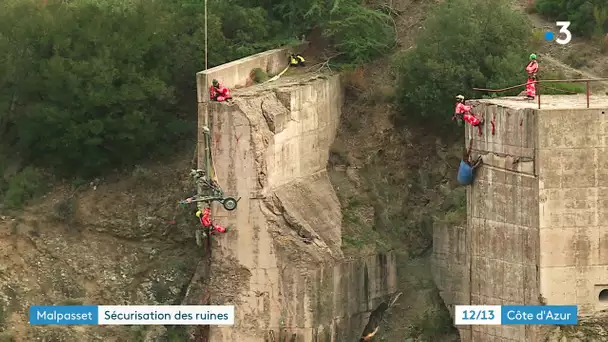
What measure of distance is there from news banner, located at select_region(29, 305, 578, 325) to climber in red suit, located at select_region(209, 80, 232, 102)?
449 cm

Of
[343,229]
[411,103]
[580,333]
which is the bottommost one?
[580,333]

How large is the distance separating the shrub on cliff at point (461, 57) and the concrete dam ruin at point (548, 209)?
497 centimetres

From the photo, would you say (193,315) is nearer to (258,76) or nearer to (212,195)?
(212,195)

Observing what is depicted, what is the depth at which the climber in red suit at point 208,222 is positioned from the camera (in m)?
37.5

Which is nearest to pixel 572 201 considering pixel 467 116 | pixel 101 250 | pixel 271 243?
pixel 467 116

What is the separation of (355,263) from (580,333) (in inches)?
239

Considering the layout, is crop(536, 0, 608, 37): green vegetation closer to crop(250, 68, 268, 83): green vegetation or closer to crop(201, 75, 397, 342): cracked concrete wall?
crop(250, 68, 268, 83): green vegetation

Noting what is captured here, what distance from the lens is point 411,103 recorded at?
4284 centimetres

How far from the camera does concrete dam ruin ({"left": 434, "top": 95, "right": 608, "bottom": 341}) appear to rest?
3528 centimetres

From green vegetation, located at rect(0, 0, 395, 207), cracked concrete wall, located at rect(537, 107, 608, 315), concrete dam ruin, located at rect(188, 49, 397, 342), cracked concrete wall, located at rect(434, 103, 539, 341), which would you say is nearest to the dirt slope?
green vegetation, located at rect(0, 0, 395, 207)

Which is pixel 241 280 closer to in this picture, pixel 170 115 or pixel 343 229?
pixel 343 229

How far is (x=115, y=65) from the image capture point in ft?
140

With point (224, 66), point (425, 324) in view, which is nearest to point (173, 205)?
point (224, 66)

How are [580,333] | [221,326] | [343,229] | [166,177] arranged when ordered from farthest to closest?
[166,177] → [343,229] → [221,326] → [580,333]
